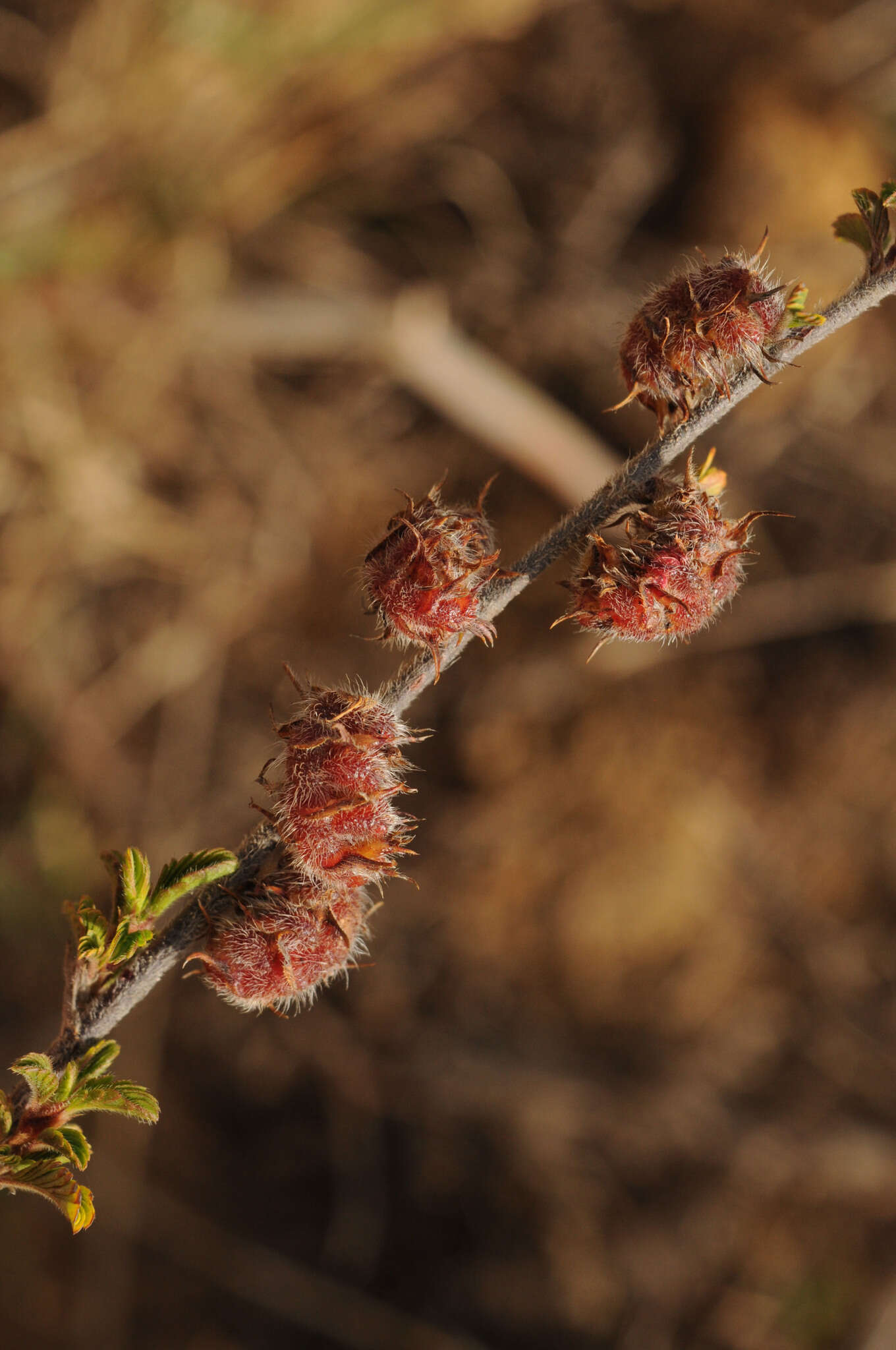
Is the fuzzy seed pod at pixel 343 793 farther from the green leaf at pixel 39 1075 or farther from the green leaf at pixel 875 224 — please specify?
the green leaf at pixel 875 224

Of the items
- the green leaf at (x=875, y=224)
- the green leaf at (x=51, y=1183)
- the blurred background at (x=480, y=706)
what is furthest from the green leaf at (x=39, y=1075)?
the blurred background at (x=480, y=706)

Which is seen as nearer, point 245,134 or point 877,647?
point 245,134

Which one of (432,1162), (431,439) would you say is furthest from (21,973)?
(431,439)

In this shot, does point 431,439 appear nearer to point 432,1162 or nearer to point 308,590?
point 308,590

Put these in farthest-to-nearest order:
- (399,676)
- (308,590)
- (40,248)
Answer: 1. (308,590)
2. (40,248)
3. (399,676)

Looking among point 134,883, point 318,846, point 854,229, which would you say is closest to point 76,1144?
point 134,883

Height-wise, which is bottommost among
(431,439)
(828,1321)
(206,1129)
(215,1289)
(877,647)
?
(828,1321)

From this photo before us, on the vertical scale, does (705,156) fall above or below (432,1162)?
above
